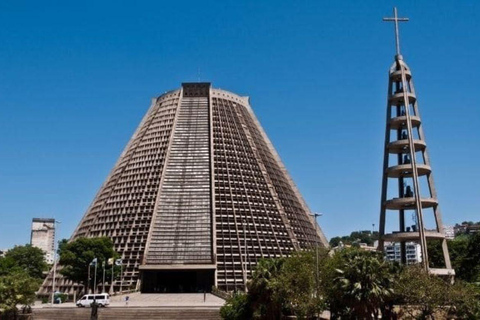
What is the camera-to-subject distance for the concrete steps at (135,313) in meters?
47.5

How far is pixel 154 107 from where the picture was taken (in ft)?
348

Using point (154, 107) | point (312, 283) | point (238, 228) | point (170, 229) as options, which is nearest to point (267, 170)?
point (238, 228)

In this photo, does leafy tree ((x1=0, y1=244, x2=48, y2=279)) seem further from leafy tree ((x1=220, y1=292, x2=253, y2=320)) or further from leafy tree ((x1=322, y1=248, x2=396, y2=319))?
leafy tree ((x1=322, y1=248, x2=396, y2=319))

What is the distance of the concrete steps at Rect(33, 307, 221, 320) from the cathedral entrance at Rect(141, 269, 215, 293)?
27157mm

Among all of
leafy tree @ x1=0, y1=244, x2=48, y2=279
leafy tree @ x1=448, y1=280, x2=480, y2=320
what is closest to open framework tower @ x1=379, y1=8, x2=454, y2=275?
leafy tree @ x1=448, y1=280, x2=480, y2=320

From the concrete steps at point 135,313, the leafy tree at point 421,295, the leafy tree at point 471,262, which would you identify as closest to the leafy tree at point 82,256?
the concrete steps at point 135,313

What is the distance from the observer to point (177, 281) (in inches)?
3223

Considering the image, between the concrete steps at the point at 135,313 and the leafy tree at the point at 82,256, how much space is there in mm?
21501

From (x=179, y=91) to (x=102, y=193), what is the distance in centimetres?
2538

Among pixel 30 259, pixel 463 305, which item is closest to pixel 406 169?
pixel 463 305

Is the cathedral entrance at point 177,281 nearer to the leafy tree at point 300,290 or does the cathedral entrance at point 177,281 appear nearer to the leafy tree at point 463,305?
the leafy tree at point 300,290

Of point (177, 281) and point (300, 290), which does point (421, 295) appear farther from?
point (177, 281)

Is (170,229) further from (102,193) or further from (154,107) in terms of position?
(154,107)

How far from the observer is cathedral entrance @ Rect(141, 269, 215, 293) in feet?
253
